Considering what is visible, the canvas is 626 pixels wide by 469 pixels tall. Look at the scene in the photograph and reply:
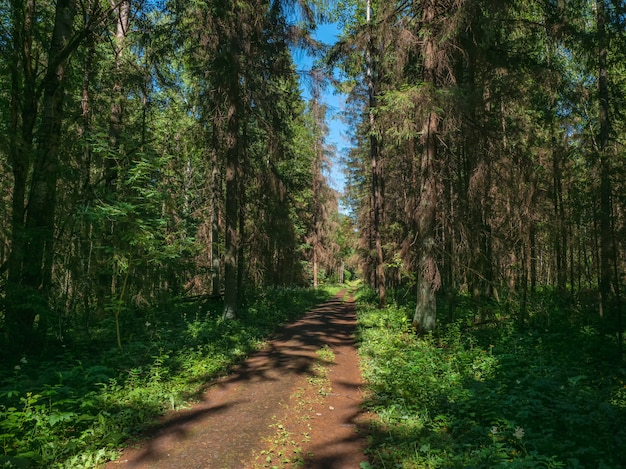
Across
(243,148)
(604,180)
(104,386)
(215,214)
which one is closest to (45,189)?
(104,386)

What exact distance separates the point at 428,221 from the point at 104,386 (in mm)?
8354

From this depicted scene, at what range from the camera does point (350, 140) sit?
22312mm

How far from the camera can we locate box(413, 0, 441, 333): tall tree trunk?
Result: 9289 mm

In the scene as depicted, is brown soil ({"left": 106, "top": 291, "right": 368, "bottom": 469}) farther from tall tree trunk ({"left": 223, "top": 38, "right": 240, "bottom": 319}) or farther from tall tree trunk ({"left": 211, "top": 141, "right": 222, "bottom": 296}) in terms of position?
tall tree trunk ({"left": 211, "top": 141, "right": 222, "bottom": 296})

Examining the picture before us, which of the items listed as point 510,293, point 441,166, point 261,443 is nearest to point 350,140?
point 441,166

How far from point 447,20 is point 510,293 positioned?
7274mm

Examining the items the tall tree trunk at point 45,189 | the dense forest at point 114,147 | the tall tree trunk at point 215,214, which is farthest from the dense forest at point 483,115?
the tall tree trunk at point 45,189

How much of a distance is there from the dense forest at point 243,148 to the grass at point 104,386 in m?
0.12

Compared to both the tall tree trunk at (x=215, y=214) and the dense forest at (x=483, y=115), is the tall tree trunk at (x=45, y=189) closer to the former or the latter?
the tall tree trunk at (x=215, y=214)

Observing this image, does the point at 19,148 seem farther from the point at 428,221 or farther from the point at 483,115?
the point at 483,115

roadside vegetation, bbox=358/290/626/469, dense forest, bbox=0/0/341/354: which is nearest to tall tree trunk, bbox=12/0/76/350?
dense forest, bbox=0/0/341/354

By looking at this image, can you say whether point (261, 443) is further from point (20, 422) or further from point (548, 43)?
point (548, 43)

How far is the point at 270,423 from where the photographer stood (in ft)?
16.7

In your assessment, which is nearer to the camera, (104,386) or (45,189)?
(104,386)
